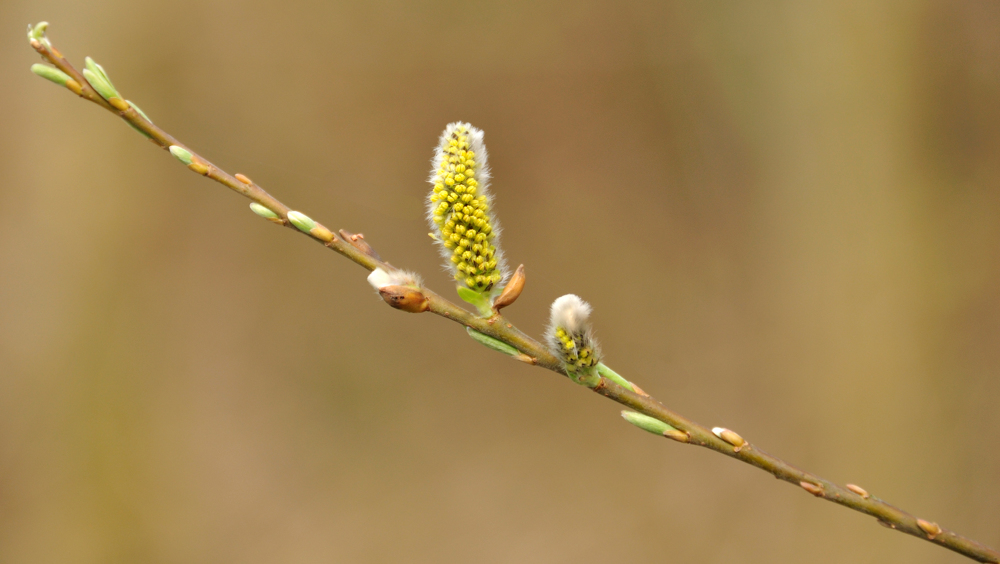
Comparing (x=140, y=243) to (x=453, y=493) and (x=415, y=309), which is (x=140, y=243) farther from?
(x=415, y=309)

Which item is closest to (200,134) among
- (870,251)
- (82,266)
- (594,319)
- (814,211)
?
(82,266)

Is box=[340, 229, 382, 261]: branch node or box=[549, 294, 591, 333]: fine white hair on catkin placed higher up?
box=[549, 294, 591, 333]: fine white hair on catkin

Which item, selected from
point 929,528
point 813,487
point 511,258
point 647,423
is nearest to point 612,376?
point 647,423

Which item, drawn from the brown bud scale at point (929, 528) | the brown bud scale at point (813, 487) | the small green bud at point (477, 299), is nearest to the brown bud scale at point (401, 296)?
the small green bud at point (477, 299)

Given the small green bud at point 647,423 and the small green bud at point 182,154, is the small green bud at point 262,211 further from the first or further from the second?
the small green bud at point 647,423

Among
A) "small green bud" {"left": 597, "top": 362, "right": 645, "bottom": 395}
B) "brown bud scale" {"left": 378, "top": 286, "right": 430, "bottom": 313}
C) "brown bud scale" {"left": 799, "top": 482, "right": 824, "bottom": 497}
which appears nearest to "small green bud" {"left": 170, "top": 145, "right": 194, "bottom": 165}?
"brown bud scale" {"left": 378, "top": 286, "right": 430, "bottom": 313}

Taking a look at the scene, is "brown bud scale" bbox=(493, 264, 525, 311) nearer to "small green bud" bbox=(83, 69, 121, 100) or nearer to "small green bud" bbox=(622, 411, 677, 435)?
"small green bud" bbox=(622, 411, 677, 435)
